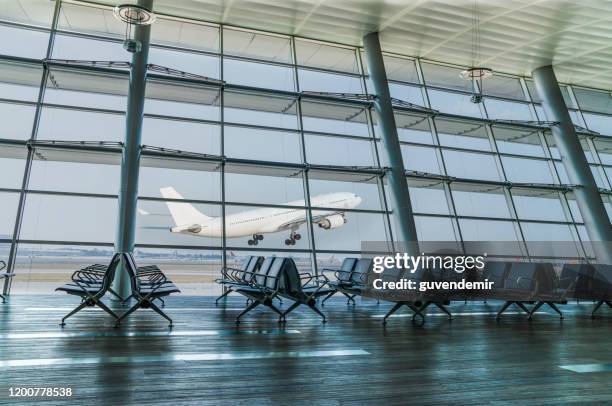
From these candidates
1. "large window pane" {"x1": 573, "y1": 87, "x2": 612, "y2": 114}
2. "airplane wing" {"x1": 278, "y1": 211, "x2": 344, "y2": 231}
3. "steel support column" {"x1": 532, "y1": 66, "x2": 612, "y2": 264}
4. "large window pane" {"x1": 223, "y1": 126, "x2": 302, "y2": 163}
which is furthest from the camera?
"large window pane" {"x1": 573, "y1": 87, "x2": 612, "y2": 114}

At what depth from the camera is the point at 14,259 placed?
652 centimetres

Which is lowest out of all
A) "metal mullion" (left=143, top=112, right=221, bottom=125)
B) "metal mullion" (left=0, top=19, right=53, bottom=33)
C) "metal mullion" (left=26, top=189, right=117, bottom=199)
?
"metal mullion" (left=26, top=189, right=117, bottom=199)

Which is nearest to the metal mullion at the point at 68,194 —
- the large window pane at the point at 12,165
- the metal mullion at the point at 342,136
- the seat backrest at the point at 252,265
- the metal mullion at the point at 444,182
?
the large window pane at the point at 12,165

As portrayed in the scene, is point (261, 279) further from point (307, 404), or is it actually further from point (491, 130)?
point (491, 130)

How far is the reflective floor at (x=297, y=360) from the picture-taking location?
89.6 inches

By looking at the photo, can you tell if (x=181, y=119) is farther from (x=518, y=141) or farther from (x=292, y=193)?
(x=518, y=141)

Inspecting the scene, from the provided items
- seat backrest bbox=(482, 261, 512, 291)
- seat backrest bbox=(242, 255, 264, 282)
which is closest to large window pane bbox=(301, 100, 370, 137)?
seat backrest bbox=(242, 255, 264, 282)

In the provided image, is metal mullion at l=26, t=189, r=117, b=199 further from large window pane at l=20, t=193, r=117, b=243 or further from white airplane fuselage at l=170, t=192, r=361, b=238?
white airplane fuselage at l=170, t=192, r=361, b=238

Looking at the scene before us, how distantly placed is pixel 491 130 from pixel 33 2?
1168cm

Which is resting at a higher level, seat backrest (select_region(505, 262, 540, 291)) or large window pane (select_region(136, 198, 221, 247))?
large window pane (select_region(136, 198, 221, 247))

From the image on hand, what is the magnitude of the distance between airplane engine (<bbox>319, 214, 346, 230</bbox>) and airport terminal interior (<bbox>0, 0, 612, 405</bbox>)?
0.22 feet

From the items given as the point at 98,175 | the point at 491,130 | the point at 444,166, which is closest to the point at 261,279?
the point at 98,175

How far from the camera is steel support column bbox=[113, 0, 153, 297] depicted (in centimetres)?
682

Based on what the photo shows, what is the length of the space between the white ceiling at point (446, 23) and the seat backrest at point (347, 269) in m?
6.21
